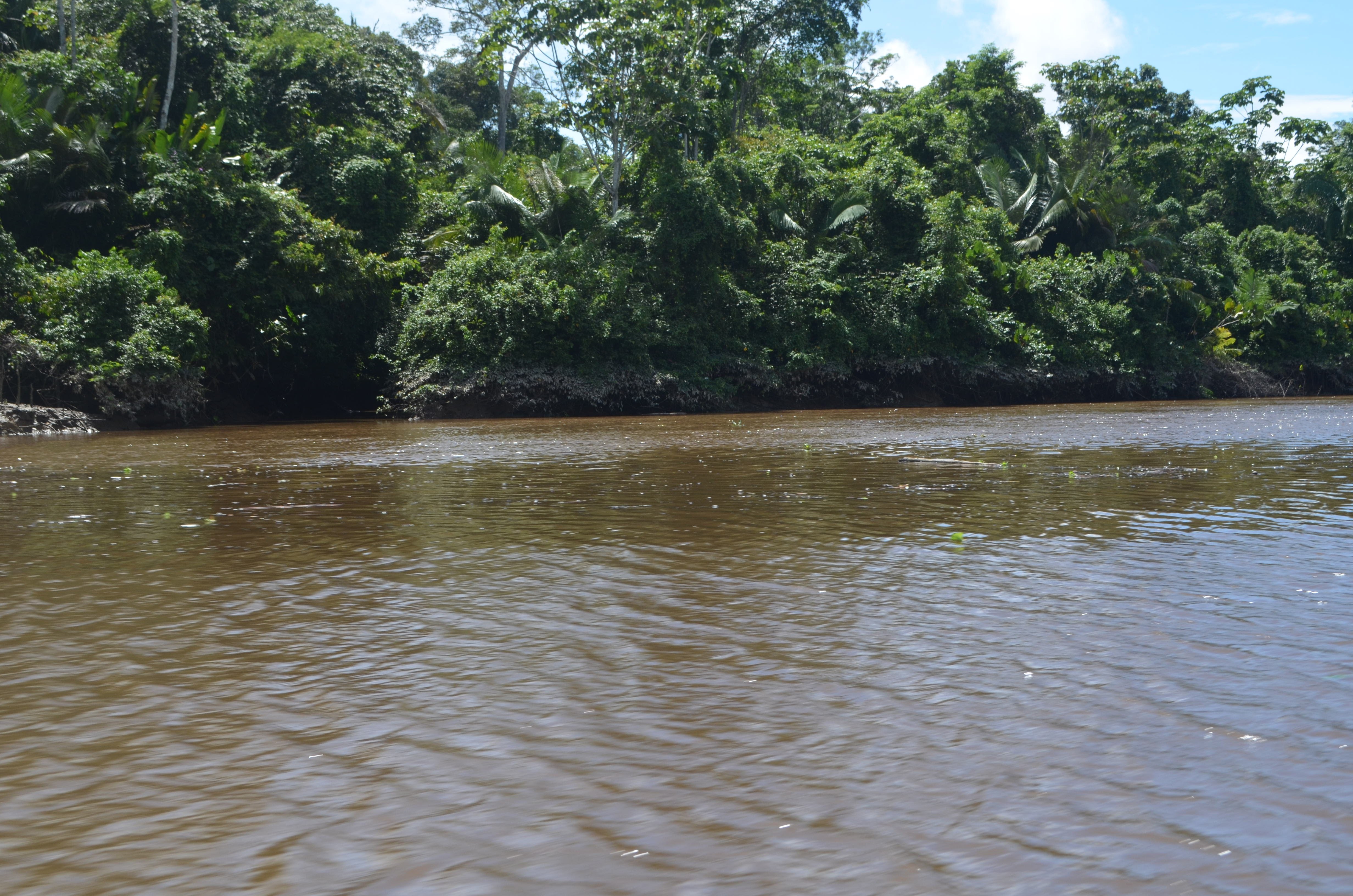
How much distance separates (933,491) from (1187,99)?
153ft

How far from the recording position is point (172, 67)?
25.8m

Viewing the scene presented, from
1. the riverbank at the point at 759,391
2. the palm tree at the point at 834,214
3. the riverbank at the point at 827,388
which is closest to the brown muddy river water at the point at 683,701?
the riverbank at the point at 759,391

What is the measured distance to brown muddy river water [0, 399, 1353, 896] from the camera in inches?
91.9

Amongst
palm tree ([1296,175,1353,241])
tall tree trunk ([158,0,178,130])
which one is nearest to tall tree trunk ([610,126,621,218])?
tall tree trunk ([158,0,178,130])

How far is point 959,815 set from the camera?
2.52 m

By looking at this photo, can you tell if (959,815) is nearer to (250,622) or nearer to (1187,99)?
(250,622)

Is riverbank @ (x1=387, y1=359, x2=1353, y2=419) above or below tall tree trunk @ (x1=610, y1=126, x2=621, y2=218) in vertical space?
below

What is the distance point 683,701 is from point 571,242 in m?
24.5

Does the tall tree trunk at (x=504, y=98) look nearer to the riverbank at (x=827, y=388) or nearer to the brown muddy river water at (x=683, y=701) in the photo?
the riverbank at (x=827, y=388)

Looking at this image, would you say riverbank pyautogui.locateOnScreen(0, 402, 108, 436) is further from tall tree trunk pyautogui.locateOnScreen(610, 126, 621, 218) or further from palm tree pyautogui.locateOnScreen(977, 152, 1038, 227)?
palm tree pyautogui.locateOnScreen(977, 152, 1038, 227)

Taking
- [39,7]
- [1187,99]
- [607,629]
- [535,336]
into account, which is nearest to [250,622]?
[607,629]

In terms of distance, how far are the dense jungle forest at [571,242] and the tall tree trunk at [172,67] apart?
0.33 m

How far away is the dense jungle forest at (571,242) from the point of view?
22688 millimetres

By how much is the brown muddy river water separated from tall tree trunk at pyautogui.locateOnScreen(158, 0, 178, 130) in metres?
21.0
